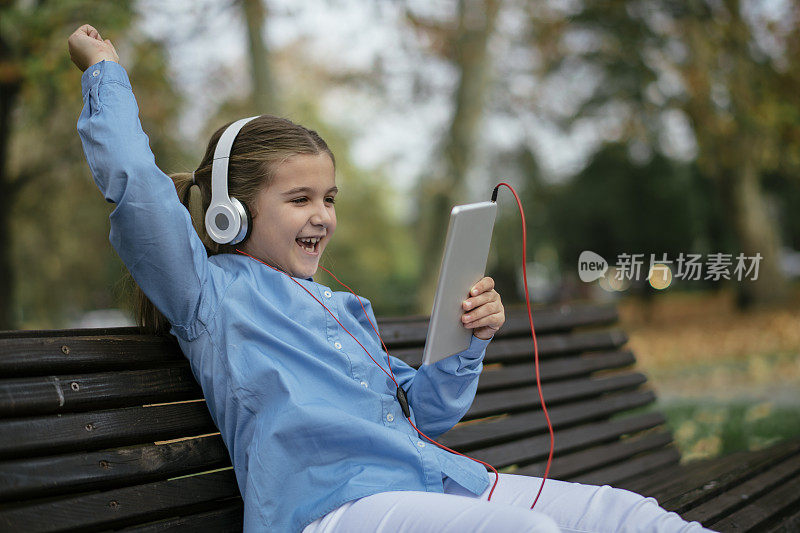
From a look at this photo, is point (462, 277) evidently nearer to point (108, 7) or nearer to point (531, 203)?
point (108, 7)

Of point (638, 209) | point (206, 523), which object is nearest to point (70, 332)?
point (206, 523)

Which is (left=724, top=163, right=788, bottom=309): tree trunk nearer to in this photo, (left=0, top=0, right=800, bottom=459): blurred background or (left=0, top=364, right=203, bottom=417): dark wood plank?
(left=0, top=0, right=800, bottom=459): blurred background

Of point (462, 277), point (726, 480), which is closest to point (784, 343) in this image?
point (726, 480)

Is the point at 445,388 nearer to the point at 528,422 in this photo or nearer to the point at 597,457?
the point at 528,422

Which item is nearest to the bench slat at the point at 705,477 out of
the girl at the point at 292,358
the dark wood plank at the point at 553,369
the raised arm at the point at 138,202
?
the dark wood plank at the point at 553,369

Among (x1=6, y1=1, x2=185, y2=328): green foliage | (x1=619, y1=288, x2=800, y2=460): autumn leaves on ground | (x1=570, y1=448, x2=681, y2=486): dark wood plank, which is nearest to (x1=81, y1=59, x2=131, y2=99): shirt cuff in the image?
(x1=6, y1=1, x2=185, y2=328): green foliage

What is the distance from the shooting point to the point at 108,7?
7.91 m

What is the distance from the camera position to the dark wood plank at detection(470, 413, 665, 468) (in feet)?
10.4

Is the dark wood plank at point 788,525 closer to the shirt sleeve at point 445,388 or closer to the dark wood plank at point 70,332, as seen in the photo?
the shirt sleeve at point 445,388

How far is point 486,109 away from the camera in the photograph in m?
12.1

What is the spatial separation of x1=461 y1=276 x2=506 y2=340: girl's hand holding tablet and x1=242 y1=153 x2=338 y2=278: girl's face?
495 mm

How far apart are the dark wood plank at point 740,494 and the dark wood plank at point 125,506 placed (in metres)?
1.51

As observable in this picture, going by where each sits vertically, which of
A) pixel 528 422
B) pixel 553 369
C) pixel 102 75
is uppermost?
pixel 102 75

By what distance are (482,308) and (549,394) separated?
157 centimetres
